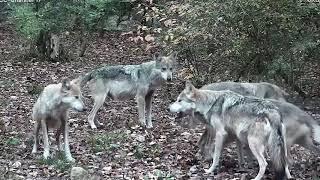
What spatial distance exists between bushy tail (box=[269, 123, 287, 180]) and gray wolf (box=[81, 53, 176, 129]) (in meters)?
4.00

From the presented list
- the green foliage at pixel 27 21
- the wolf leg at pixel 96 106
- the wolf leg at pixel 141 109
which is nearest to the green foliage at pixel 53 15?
the green foliage at pixel 27 21

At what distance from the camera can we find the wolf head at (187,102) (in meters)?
7.48

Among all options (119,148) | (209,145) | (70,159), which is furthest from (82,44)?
(209,145)

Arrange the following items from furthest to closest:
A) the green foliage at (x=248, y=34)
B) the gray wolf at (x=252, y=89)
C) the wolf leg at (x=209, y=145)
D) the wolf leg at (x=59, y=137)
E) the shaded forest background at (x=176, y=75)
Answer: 1. the green foliage at (x=248, y=34)
2. the gray wolf at (x=252, y=89)
3. the wolf leg at (x=59, y=137)
4. the wolf leg at (x=209, y=145)
5. the shaded forest background at (x=176, y=75)

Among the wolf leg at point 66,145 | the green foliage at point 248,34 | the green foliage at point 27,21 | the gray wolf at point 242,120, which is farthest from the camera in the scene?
the green foliage at point 27,21

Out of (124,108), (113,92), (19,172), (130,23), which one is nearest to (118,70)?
(113,92)

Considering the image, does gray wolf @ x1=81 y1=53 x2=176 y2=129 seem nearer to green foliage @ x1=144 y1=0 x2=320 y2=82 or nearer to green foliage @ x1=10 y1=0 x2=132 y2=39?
green foliage @ x1=144 y1=0 x2=320 y2=82

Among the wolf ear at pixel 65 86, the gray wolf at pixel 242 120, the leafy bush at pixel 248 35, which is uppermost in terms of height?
the leafy bush at pixel 248 35

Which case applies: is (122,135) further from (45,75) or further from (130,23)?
(130,23)

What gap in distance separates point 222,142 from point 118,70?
385 cm

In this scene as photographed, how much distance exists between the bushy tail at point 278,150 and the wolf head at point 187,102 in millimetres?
1478

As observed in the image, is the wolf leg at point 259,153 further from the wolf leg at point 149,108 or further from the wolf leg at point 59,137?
the wolf leg at point 149,108

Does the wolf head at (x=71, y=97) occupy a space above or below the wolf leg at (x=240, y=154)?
above

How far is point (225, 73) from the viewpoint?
39.0 feet
